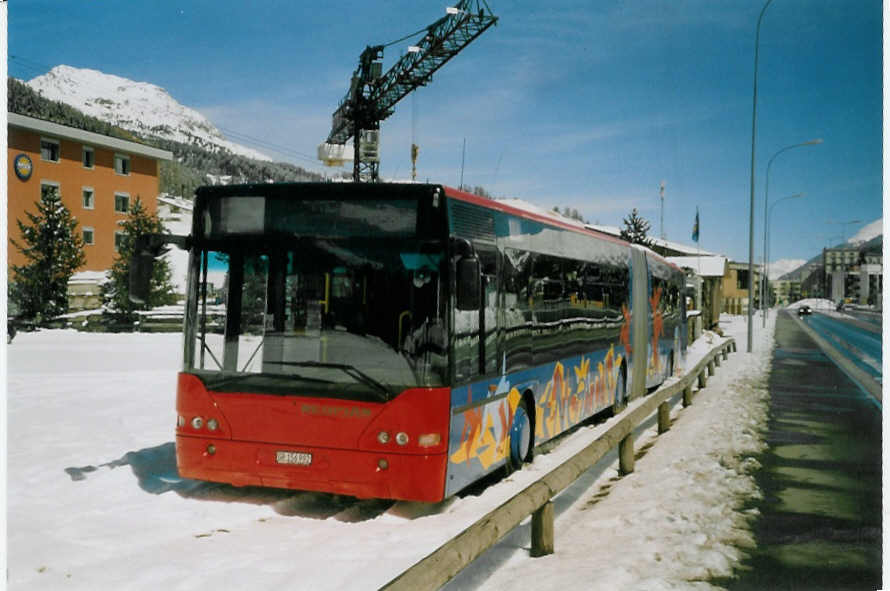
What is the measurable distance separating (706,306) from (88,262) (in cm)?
3563

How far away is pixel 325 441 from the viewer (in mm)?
6234

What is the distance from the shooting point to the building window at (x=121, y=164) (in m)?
12.7

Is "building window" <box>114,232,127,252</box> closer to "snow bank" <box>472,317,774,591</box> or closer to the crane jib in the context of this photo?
the crane jib

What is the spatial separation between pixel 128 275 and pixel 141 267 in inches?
5.1

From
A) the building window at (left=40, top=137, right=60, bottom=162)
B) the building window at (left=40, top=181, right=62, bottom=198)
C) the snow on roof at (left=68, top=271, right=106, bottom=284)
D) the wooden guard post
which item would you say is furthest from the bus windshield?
the snow on roof at (left=68, top=271, right=106, bottom=284)

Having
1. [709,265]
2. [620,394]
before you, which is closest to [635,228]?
[709,265]

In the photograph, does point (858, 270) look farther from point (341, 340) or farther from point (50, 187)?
point (50, 187)

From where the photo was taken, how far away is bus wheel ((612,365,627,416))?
1259cm

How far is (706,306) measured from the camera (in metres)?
43.0

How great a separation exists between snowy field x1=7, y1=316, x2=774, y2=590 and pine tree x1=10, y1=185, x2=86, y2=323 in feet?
5.20

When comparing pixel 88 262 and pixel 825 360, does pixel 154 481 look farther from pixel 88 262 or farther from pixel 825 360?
pixel 825 360

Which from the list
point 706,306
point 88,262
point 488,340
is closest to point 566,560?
point 488,340

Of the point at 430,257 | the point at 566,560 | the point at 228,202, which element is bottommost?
the point at 566,560

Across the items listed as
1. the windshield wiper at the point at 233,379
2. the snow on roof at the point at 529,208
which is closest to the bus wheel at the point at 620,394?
the snow on roof at the point at 529,208
